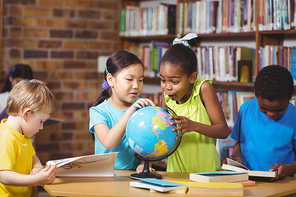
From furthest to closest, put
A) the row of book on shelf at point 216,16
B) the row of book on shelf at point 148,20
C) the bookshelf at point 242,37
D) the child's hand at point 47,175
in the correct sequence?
1. the row of book on shelf at point 148,20
2. the row of book on shelf at point 216,16
3. the bookshelf at point 242,37
4. the child's hand at point 47,175

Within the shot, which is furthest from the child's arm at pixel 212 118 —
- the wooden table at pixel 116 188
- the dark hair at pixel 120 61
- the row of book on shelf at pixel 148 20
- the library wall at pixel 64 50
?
the library wall at pixel 64 50

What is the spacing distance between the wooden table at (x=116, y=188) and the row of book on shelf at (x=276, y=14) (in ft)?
5.51

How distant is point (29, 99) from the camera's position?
66.9 inches

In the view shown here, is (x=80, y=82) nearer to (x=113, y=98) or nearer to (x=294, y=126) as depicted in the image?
(x=113, y=98)

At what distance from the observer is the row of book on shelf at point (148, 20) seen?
4065mm

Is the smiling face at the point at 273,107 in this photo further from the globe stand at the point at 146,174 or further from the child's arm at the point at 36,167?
the child's arm at the point at 36,167

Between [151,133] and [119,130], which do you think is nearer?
[151,133]

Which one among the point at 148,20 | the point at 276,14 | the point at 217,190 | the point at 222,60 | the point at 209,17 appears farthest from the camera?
the point at 148,20

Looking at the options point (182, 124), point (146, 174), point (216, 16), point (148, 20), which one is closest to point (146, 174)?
point (146, 174)

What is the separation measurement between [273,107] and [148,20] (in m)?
2.79

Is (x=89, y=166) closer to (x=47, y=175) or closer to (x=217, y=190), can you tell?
(x=47, y=175)

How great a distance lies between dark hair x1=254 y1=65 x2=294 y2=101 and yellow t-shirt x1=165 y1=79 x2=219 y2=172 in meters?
0.31

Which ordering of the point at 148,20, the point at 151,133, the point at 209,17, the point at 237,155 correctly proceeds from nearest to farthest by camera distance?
the point at 151,133, the point at 237,155, the point at 209,17, the point at 148,20

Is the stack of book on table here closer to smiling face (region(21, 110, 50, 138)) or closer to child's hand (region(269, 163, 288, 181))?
child's hand (region(269, 163, 288, 181))
